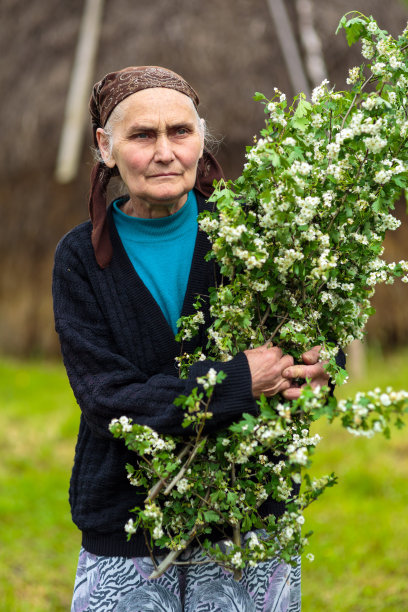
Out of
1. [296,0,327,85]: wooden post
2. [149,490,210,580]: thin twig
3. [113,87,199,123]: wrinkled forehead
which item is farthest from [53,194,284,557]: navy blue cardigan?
[296,0,327,85]: wooden post

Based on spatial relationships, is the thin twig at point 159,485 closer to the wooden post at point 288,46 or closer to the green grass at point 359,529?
the green grass at point 359,529

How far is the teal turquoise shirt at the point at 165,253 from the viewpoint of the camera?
2199mm

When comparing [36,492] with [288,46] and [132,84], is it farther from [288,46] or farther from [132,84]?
[288,46]

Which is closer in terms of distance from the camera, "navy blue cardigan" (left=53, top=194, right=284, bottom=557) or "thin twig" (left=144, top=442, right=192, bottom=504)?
"thin twig" (left=144, top=442, right=192, bottom=504)

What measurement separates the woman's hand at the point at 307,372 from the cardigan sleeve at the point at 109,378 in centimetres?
11

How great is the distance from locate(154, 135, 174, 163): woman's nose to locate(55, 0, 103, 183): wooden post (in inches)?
212

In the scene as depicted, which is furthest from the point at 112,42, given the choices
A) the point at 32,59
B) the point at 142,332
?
the point at 142,332

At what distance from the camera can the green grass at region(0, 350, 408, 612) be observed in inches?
153

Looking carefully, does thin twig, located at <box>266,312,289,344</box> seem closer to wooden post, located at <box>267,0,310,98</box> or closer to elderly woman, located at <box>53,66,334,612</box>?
elderly woman, located at <box>53,66,334,612</box>

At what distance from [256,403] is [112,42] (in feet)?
20.0

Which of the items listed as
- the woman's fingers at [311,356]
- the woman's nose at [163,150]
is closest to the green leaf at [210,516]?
the woman's fingers at [311,356]

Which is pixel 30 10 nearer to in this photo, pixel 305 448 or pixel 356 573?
pixel 356 573

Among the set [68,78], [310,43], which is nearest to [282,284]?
[310,43]

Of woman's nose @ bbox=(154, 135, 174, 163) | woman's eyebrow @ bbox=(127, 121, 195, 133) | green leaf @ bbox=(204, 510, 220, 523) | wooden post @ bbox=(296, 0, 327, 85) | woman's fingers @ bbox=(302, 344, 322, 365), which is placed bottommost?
green leaf @ bbox=(204, 510, 220, 523)
